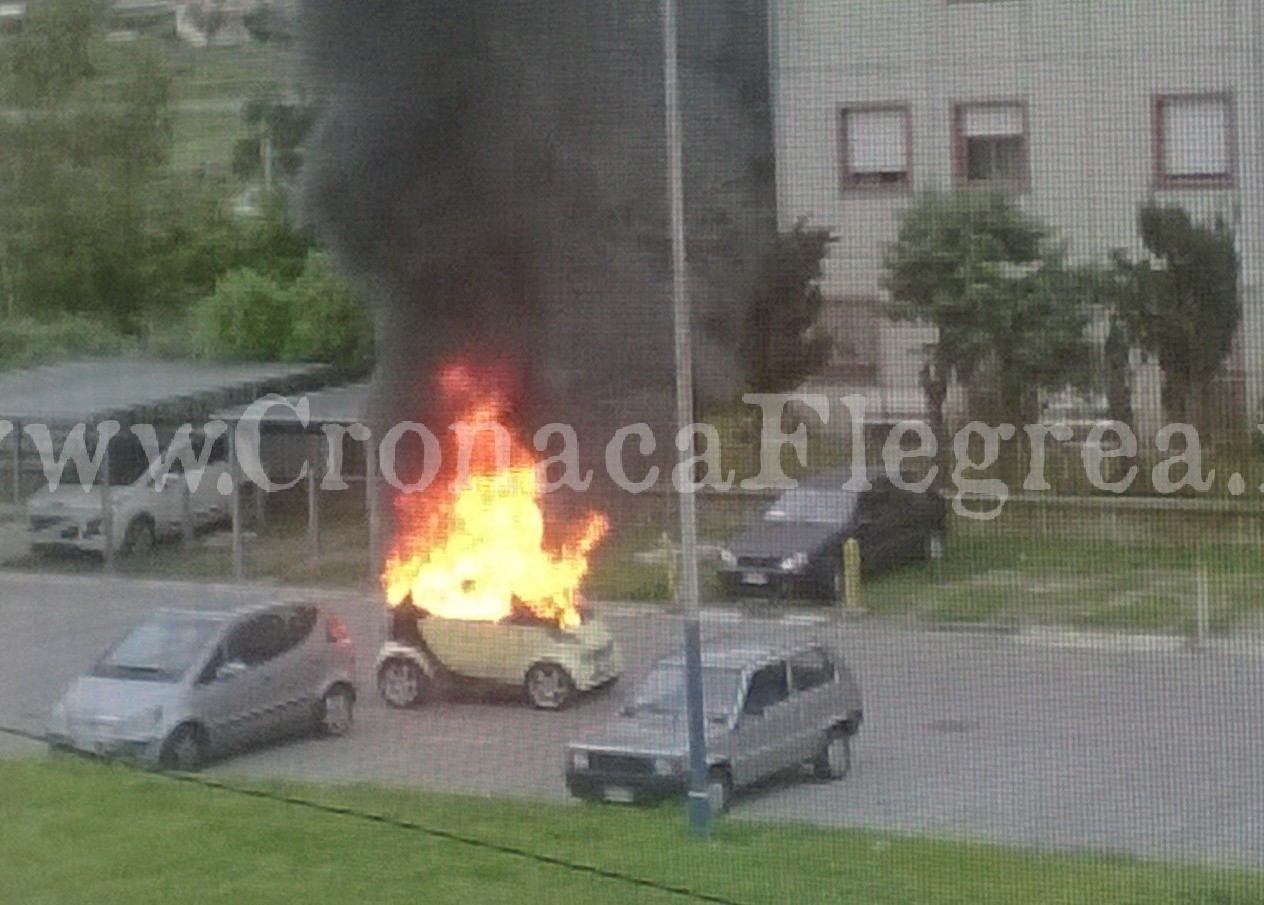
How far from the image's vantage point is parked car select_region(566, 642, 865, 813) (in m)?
2.58

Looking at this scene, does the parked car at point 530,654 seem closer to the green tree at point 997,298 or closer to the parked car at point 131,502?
the parked car at point 131,502

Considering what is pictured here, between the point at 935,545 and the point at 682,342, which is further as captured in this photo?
the point at 682,342

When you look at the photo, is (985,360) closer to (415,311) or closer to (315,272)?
(415,311)

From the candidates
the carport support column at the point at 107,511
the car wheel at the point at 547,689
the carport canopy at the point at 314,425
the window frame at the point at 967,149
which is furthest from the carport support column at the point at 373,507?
the window frame at the point at 967,149

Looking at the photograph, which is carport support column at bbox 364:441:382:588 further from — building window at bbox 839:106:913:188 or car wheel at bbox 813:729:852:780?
building window at bbox 839:106:913:188

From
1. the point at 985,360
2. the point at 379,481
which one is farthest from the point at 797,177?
the point at 379,481

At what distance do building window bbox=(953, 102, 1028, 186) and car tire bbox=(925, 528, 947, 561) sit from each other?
1.55 feet

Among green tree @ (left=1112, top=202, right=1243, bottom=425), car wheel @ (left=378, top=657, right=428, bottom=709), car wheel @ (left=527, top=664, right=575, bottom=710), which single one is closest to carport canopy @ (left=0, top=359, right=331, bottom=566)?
car wheel @ (left=378, top=657, right=428, bottom=709)

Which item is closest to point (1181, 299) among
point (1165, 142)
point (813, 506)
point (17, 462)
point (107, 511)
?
point (1165, 142)

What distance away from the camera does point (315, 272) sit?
9.78 ft

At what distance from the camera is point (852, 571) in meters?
2.56

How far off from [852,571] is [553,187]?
0.71 metres

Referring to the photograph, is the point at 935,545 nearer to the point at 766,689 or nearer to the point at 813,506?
the point at 813,506

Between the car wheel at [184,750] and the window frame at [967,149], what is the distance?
147 centimetres
